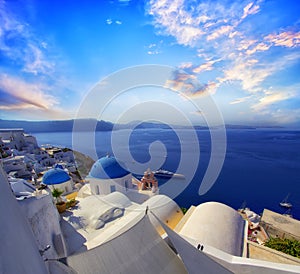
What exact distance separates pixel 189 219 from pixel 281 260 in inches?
133

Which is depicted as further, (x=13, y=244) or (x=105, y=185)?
(x=105, y=185)

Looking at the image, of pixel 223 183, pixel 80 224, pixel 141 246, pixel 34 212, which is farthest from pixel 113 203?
pixel 223 183

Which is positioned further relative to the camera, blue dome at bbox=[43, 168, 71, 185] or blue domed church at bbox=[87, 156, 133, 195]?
blue dome at bbox=[43, 168, 71, 185]

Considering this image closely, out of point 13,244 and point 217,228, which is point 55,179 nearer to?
point 217,228

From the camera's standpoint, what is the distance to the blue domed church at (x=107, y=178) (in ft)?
41.4

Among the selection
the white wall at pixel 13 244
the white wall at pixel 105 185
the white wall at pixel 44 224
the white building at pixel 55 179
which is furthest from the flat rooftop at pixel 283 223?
the white wall at pixel 13 244

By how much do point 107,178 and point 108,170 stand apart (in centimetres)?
59

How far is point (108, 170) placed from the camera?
500 inches

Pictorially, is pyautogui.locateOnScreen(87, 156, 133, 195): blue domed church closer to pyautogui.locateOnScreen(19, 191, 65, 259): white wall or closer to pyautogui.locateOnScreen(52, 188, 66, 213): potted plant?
pyautogui.locateOnScreen(52, 188, 66, 213): potted plant

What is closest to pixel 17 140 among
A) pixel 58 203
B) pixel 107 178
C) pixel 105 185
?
pixel 105 185

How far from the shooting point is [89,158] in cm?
4744

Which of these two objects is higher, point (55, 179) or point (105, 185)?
point (55, 179)

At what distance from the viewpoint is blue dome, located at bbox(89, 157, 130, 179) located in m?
12.6

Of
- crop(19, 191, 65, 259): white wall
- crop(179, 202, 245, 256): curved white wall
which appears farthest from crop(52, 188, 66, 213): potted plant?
crop(179, 202, 245, 256): curved white wall
